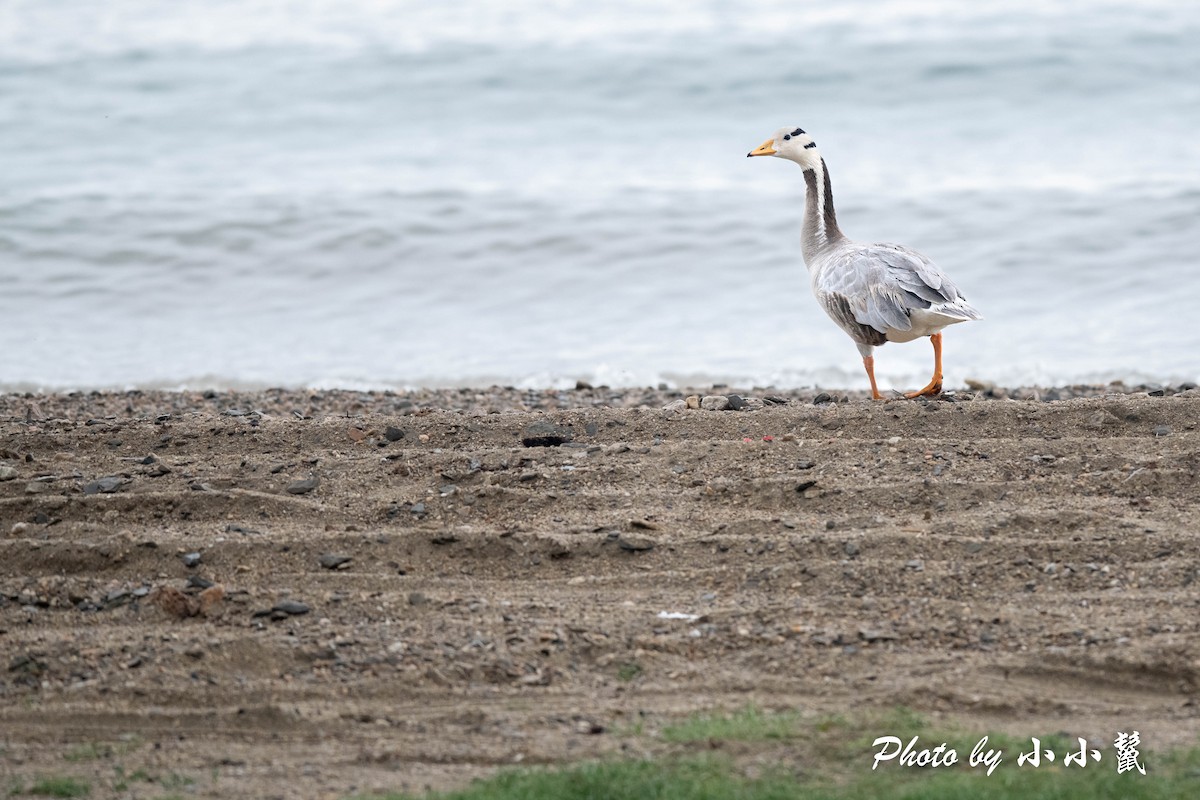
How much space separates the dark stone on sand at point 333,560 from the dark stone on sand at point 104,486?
4.54 ft

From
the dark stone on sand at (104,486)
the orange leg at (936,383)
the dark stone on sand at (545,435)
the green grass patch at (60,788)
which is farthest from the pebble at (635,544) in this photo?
the orange leg at (936,383)

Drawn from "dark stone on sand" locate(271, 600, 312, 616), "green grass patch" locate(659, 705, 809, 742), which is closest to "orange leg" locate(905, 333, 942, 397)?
"green grass patch" locate(659, 705, 809, 742)

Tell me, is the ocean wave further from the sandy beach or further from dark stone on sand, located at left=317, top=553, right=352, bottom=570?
dark stone on sand, located at left=317, top=553, right=352, bottom=570

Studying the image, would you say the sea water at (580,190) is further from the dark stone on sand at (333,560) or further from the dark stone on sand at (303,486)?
the dark stone on sand at (333,560)

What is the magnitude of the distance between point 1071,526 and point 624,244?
11.0 m

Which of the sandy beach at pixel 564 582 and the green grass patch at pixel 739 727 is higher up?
the sandy beach at pixel 564 582

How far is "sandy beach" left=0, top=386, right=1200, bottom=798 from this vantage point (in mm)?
4297

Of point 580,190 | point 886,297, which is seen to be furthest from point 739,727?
point 580,190

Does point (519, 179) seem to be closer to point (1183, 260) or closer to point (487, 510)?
point (1183, 260)

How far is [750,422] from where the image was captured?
23.6 ft

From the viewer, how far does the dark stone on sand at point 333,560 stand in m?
5.52

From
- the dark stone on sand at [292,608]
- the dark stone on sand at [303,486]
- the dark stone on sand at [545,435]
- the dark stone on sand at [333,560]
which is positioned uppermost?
the dark stone on sand at [545,435]

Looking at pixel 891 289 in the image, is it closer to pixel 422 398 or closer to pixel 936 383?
pixel 936 383

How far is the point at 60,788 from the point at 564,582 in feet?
7.04
